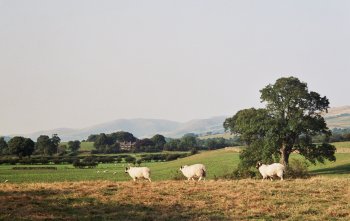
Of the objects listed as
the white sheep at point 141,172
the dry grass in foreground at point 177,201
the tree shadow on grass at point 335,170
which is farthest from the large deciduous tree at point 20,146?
the dry grass in foreground at point 177,201

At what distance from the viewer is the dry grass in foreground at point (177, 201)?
1992 centimetres

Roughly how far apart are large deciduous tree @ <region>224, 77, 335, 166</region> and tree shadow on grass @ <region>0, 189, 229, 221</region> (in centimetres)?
3447

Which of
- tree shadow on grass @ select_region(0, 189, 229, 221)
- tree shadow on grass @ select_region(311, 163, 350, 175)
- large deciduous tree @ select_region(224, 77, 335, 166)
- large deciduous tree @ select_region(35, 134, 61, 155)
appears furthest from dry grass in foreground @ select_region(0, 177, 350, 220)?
large deciduous tree @ select_region(35, 134, 61, 155)

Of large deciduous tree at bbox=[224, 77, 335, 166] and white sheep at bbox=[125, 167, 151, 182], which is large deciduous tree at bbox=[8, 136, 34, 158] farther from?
white sheep at bbox=[125, 167, 151, 182]

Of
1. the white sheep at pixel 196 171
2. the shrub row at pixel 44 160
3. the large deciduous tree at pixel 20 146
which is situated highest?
the large deciduous tree at pixel 20 146

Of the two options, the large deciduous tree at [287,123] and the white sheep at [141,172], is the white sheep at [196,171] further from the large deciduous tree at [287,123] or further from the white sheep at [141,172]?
the large deciduous tree at [287,123]

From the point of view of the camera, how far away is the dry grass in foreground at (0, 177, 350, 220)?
1992cm

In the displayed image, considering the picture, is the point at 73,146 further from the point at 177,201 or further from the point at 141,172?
the point at 177,201

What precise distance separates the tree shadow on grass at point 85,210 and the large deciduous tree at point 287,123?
34475 millimetres

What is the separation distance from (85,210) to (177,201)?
4.78 meters

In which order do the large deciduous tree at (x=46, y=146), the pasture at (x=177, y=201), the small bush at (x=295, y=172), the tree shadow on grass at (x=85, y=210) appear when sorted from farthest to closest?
1. the large deciduous tree at (x=46, y=146)
2. the small bush at (x=295, y=172)
3. the pasture at (x=177, y=201)
4. the tree shadow on grass at (x=85, y=210)

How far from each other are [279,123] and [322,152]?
7.33m

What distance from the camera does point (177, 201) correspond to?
22750 millimetres

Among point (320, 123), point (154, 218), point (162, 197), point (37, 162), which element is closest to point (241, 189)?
point (162, 197)
